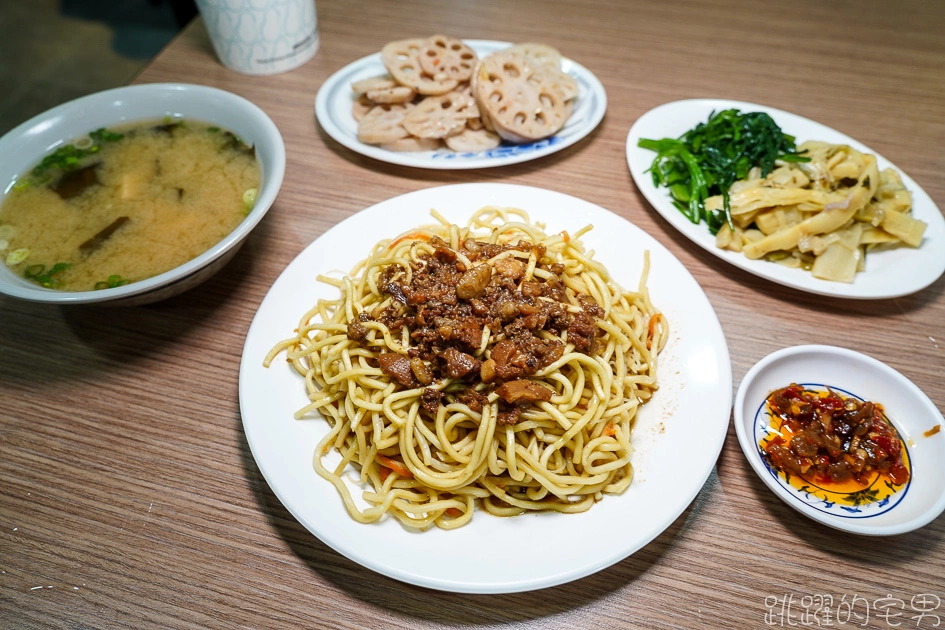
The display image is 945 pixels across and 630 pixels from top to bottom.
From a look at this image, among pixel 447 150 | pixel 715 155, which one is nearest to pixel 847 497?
pixel 715 155

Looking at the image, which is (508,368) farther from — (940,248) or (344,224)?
(940,248)

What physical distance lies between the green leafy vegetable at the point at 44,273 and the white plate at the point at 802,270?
2.27m

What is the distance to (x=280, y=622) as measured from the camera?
58.7 inches

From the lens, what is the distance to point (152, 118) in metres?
2.47

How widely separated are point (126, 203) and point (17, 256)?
42 cm

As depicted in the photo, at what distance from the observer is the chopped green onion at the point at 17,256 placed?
1.99 metres

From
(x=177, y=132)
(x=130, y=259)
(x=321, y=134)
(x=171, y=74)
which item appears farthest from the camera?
(x=171, y=74)

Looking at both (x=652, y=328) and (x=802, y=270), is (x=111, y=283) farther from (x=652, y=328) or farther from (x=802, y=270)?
(x=802, y=270)

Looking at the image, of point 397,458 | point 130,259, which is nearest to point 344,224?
point 130,259

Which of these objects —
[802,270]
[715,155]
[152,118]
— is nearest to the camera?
[802,270]

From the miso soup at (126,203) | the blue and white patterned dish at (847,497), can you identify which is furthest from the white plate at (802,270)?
the miso soup at (126,203)

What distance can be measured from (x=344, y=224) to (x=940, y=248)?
2.31 metres

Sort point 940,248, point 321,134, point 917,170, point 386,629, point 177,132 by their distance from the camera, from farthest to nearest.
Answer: point 321,134 < point 917,170 < point 177,132 < point 940,248 < point 386,629

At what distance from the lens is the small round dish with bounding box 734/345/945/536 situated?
1.54 m
